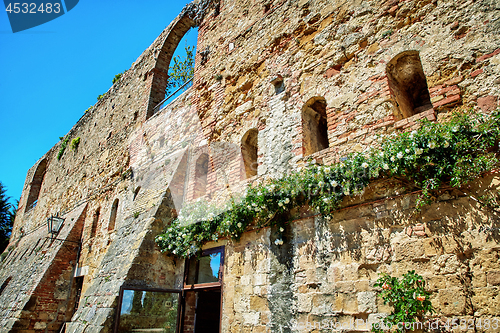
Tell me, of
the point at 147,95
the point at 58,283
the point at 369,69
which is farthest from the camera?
the point at 147,95

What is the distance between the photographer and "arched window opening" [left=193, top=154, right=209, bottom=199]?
7.09 m

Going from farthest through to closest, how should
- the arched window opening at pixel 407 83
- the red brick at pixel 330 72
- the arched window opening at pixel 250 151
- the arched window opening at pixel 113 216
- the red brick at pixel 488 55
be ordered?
the arched window opening at pixel 113 216
the arched window opening at pixel 250 151
the red brick at pixel 330 72
the arched window opening at pixel 407 83
the red brick at pixel 488 55

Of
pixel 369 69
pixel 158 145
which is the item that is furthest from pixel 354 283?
pixel 158 145

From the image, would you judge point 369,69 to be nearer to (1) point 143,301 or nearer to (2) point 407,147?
(2) point 407,147

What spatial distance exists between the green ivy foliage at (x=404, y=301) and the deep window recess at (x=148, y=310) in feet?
12.7

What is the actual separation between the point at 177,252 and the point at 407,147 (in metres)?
4.27

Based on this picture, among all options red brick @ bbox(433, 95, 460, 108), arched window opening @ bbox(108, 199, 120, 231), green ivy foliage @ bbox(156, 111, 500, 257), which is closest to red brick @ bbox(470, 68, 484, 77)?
red brick @ bbox(433, 95, 460, 108)

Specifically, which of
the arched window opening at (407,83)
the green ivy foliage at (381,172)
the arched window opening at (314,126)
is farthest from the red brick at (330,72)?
the green ivy foliage at (381,172)

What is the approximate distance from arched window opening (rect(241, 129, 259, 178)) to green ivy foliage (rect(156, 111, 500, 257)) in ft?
3.10

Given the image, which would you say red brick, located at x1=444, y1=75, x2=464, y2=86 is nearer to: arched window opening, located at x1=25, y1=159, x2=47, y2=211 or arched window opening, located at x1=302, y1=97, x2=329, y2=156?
arched window opening, located at x1=302, y1=97, x2=329, y2=156

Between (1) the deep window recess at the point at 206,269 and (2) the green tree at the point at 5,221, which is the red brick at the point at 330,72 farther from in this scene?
(2) the green tree at the point at 5,221

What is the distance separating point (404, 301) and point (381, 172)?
56.1 inches

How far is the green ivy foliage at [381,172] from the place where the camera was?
328 centimetres

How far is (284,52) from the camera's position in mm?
6281
